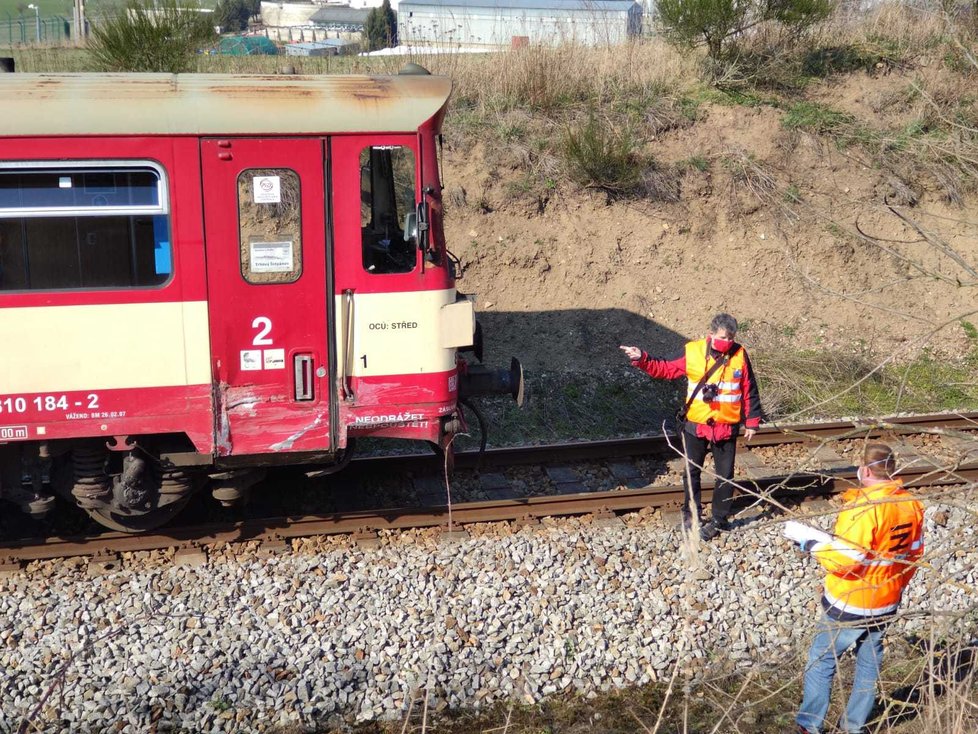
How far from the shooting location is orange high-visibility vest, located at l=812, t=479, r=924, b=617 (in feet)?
16.5

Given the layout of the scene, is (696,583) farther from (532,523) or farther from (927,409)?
(927,409)

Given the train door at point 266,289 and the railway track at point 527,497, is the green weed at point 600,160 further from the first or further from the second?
the train door at point 266,289

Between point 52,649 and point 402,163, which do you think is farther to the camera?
point 402,163

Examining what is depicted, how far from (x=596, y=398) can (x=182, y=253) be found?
5.64 m

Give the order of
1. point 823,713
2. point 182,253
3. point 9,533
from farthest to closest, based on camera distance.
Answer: point 9,533 < point 182,253 < point 823,713

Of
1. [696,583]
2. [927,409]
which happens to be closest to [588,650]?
[696,583]

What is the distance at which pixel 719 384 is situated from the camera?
7.43 meters

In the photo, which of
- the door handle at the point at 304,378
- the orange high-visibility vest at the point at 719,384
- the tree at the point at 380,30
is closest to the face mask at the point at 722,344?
the orange high-visibility vest at the point at 719,384

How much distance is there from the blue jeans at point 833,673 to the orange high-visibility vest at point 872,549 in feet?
0.62

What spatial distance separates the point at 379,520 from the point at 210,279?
2.46 metres

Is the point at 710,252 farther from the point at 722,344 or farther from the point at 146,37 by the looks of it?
the point at 146,37

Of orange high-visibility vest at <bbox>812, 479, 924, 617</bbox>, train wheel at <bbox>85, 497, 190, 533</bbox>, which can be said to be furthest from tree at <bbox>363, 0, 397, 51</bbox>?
orange high-visibility vest at <bbox>812, 479, 924, 617</bbox>

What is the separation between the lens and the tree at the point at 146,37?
1298 centimetres

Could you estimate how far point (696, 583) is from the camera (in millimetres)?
7027
